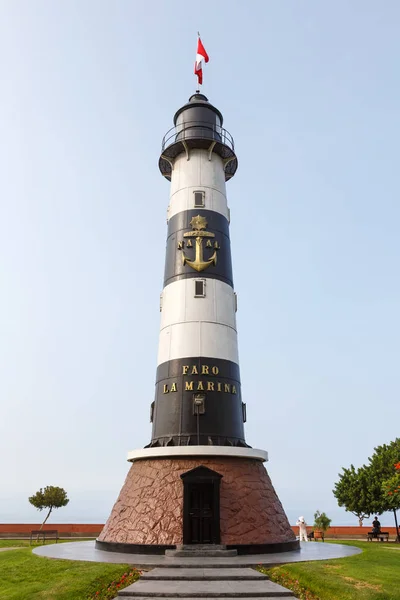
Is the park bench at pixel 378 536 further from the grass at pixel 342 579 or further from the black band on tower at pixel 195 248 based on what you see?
the black band on tower at pixel 195 248

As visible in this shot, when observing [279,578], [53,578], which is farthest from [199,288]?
[53,578]

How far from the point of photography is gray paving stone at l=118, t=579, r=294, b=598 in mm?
11828

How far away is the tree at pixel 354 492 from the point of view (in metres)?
33.4

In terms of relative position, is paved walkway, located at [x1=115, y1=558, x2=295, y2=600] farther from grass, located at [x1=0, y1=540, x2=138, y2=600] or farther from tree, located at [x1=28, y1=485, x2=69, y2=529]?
tree, located at [x1=28, y1=485, x2=69, y2=529]

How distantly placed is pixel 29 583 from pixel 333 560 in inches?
375

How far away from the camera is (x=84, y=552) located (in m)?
19.0

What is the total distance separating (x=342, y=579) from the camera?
41.8 ft

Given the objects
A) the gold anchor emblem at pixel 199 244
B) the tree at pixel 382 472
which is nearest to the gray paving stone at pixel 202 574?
the gold anchor emblem at pixel 199 244

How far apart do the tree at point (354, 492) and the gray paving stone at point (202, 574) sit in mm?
21470

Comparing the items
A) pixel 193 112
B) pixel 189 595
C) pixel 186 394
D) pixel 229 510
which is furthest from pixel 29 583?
pixel 193 112

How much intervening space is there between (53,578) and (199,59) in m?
29.6

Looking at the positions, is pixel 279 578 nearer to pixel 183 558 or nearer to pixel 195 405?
pixel 183 558

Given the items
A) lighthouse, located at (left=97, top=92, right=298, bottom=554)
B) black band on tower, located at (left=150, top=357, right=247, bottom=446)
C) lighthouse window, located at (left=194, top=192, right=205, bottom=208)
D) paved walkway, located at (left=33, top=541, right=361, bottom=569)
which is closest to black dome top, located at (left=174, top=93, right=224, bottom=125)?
lighthouse, located at (left=97, top=92, right=298, bottom=554)

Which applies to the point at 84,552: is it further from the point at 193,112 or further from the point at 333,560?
the point at 193,112
